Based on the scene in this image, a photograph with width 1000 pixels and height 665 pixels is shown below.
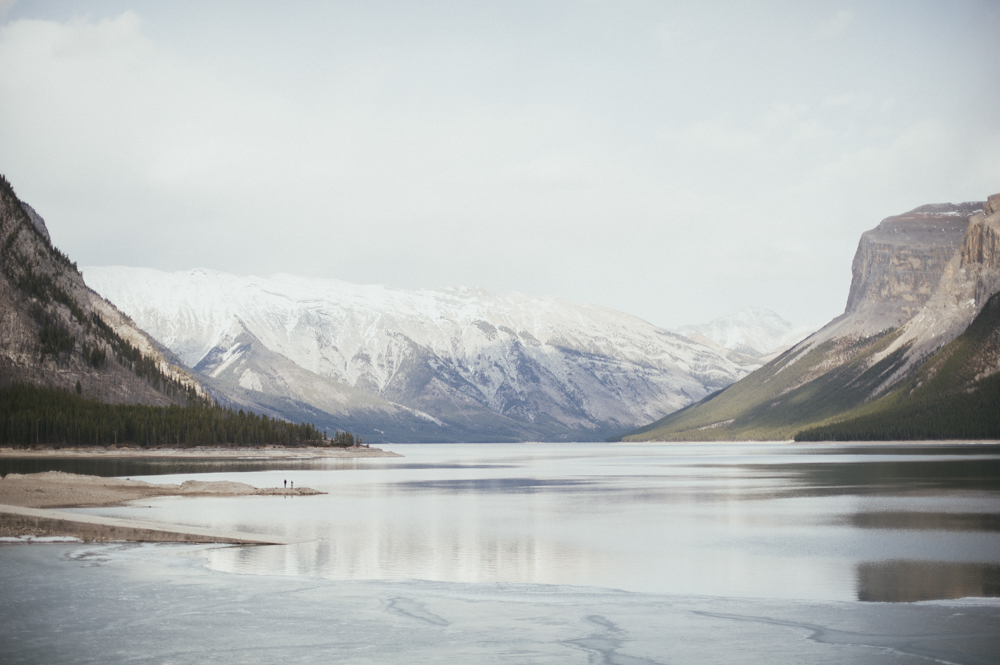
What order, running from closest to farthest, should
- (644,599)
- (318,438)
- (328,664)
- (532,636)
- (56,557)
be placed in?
(328,664)
(532,636)
(644,599)
(56,557)
(318,438)

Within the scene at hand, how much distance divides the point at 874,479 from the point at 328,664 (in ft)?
260

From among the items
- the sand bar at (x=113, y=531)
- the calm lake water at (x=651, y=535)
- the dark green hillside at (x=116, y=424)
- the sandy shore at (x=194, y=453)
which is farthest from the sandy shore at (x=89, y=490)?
the dark green hillside at (x=116, y=424)

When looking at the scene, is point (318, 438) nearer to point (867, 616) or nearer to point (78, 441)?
point (78, 441)

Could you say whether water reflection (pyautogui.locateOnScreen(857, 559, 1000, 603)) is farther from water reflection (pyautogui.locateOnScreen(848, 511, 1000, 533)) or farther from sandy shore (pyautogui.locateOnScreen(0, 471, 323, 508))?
sandy shore (pyautogui.locateOnScreen(0, 471, 323, 508))

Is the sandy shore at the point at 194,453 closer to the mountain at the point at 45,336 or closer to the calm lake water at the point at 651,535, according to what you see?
the mountain at the point at 45,336

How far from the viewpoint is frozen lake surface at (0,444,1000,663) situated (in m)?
21.5

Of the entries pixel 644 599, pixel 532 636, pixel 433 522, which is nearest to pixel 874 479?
pixel 433 522

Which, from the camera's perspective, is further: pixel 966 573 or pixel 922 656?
pixel 966 573

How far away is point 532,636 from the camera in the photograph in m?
22.7

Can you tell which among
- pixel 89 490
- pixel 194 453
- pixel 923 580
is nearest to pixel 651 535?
pixel 923 580

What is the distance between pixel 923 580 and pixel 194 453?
145959 mm

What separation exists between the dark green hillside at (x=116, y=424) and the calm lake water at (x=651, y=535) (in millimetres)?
77955

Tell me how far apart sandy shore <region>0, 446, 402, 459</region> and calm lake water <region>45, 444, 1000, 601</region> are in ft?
232

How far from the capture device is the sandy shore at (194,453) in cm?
13138
